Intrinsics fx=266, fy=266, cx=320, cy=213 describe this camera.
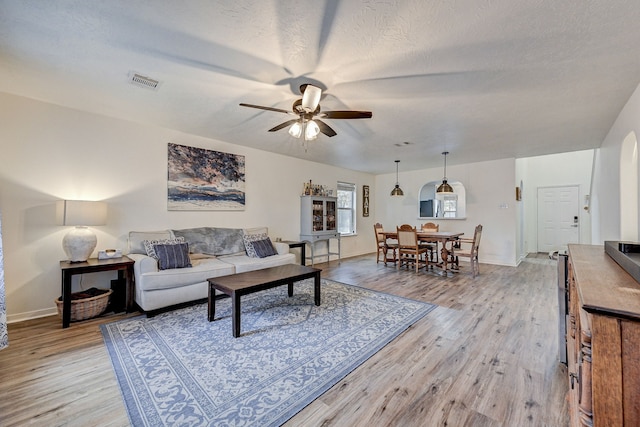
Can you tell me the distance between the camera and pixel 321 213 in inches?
233

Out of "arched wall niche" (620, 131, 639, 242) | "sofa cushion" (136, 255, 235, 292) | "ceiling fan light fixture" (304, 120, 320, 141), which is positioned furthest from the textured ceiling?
"sofa cushion" (136, 255, 235, 292)

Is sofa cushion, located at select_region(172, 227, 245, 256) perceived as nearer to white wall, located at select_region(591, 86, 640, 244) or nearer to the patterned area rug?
the patterned area rug

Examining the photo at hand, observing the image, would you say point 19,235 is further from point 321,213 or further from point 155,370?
point 321,213

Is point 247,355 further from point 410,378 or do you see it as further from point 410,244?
point 410,244

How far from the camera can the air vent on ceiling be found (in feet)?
7.91

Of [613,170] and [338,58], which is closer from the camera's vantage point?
[338,58]

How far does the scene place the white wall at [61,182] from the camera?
2.87 meters

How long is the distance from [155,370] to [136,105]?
2.78 metres

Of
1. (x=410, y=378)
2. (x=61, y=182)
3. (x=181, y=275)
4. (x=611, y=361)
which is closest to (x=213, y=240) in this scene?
(x=181, y=275)

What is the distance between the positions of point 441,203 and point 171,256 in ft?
20.7

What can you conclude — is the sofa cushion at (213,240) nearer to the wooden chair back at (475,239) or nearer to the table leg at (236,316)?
the table leg at (236,316)

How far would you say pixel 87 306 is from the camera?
9.39 ft

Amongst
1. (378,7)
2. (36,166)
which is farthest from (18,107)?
(378,7)

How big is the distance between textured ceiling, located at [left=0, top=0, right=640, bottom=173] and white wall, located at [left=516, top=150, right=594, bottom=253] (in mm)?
4605
